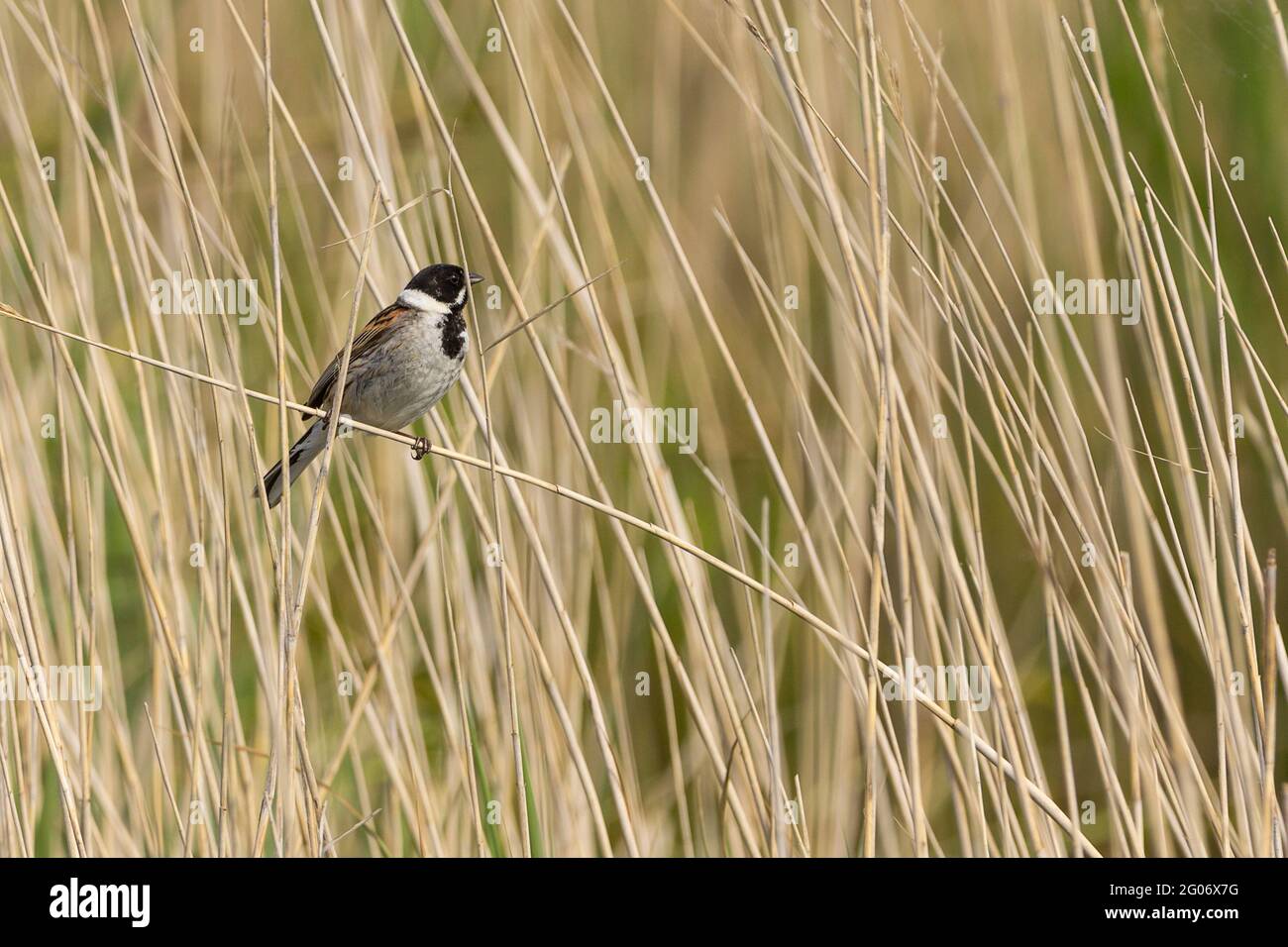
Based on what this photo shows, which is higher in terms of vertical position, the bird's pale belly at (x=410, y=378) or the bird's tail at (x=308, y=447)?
the bird's pale belly at (x=410, y=378)

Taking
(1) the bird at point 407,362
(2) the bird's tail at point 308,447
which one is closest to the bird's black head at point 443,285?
(1) the bird at point 407,362

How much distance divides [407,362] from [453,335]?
4.9 inches

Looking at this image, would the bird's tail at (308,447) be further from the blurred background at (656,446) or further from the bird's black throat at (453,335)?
the bird's black throat at (453,335)

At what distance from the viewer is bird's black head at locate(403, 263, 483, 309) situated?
276 cm

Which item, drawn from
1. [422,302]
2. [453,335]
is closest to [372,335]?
[422,302]

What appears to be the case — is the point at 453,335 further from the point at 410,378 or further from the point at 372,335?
the point at 372,335

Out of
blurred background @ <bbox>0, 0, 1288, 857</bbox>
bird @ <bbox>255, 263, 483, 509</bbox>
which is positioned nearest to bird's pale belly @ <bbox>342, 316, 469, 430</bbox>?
bird @ <bbox>255, 263, 483, 509</bbox>

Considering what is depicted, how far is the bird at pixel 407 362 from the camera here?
2.70m

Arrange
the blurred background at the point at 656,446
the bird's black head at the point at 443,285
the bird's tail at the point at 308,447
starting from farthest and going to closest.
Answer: the bird's black head at the point at 443,285, the bird's tail at the point at 308,447, the blurred background at the point at 656,446

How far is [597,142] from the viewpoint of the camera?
95.6 inches

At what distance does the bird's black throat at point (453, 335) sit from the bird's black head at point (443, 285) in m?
0.03

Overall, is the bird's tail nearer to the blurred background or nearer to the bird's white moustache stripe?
the blurred background

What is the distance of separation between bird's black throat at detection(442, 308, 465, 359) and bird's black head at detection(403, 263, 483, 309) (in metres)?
0.03

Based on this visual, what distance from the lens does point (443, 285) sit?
282cm
